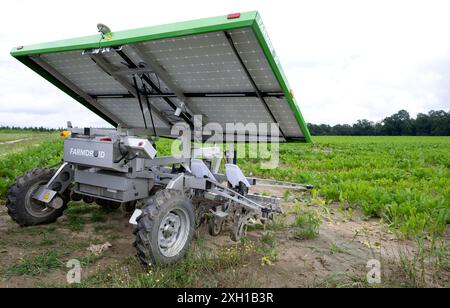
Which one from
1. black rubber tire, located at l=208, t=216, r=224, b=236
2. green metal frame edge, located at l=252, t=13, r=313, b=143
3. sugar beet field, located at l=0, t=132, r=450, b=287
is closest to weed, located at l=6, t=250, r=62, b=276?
sugar beet field, located at l=0, t=132, r=450, b=287

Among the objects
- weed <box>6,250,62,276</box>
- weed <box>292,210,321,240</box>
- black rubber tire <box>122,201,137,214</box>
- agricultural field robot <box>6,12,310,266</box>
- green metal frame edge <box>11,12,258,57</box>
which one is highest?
green metal frame edge <box>11,12,258,57</box>

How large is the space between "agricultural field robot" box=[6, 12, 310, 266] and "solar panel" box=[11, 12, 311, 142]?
0.02 m

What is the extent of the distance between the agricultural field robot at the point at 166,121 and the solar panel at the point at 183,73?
2cm

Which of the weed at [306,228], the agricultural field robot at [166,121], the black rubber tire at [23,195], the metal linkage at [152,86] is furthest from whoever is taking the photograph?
the weed at [306,228]

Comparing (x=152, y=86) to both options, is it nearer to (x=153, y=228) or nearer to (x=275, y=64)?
(x=275, y=64)

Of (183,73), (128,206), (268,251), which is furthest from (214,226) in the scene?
(183,73)

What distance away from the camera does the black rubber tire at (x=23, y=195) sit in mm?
4664

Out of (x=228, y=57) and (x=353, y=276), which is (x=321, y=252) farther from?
(x=228, y=57)

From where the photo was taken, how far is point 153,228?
11.7 feet

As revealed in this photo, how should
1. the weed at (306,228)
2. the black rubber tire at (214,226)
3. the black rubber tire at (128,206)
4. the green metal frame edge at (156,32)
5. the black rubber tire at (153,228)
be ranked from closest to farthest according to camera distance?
the green metal frame edge at (156,32) < the black rubber tire at (153,228) < the black rubber tire at (214,226) < the weed at (306,228) < the black rubber tire at (128,206)

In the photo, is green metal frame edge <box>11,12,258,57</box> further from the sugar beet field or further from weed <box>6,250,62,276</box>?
weed <box>6,250,62,276</box>

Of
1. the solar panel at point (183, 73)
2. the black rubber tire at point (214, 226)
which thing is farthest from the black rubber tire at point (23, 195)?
the black rubber tire at point (214, 226)

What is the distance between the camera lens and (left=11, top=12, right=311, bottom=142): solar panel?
3623 mm

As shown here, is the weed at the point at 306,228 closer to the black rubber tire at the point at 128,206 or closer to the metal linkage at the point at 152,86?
the metal linkage at the point at 152,86
